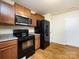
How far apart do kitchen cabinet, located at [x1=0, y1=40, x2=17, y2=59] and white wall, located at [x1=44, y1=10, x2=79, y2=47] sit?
3.65 m

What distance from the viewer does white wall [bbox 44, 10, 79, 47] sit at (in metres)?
4.21

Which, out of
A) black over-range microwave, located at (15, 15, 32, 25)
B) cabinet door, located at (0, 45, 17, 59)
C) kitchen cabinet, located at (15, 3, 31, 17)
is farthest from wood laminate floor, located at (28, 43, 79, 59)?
kitchen cabinet, located at (15, 3, 31, 17)

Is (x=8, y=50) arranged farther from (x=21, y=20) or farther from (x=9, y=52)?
(x=21, y=20)

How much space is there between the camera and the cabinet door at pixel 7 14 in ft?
6.38

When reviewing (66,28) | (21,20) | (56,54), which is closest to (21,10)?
(21,20)

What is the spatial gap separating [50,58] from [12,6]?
234 cm

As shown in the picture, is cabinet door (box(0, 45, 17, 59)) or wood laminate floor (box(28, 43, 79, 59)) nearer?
cabinet door (box(0, 45, 17, 59))

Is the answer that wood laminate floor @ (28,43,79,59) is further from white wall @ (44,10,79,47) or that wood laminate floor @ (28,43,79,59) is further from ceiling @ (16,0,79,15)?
ceiling @ (16,0,79,15)

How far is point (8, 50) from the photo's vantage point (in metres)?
1.80

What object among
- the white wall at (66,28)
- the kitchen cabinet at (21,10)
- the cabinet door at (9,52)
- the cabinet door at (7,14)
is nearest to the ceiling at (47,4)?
the kitchen cabinet at (21,10)

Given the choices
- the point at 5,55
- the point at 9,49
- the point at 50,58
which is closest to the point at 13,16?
the point at 9,49

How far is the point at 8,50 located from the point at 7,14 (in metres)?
1.06

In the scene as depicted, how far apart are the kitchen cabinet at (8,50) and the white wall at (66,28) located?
12.0 feet

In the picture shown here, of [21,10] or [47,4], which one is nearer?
[21,10]
